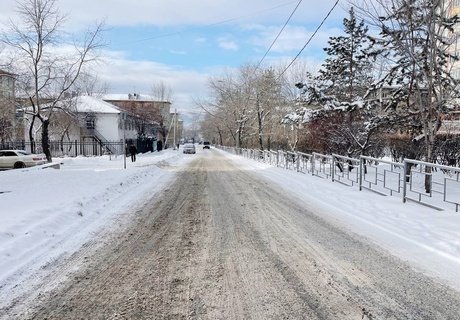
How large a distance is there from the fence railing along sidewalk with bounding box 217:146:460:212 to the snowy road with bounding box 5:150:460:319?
3.22 meters

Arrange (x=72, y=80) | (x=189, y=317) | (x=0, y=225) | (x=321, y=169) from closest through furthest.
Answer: (x=189, y=317), (x=0, y=225), (x=321, y=169), (x=72, y=80)

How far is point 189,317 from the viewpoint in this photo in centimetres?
379

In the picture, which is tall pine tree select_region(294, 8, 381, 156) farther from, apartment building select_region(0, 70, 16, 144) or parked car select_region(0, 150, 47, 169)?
apartment building select_region(0, 70, 16, 144)

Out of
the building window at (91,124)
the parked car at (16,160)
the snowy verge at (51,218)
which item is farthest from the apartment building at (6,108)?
the snowy verge at (51,218)

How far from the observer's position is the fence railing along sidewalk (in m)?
9.16

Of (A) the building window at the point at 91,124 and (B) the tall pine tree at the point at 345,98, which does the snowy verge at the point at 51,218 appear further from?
(A) the building window at the point at 91,124

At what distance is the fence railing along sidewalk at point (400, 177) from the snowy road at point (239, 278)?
10.6 feet

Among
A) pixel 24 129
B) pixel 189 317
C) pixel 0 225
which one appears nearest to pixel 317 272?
pixel 189 317

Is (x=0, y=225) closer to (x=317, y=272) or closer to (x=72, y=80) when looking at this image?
(x=317, y=272)

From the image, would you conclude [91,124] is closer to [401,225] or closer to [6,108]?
[6,108]

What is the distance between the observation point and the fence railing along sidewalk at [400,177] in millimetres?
9156

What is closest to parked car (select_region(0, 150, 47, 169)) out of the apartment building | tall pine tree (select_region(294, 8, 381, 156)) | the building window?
the apartment building

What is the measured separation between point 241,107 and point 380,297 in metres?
50.8

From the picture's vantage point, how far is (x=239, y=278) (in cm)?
486
